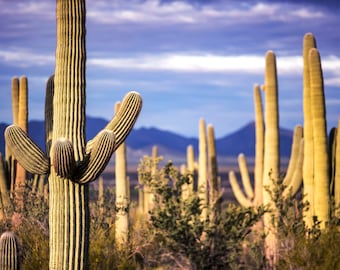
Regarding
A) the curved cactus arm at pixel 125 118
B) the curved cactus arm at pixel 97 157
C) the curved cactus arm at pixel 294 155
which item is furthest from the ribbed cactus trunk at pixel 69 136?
the curved cactus arm at pixel 294 155

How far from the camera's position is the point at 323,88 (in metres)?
17.5

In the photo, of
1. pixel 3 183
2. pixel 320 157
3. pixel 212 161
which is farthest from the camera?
pixel 212 161

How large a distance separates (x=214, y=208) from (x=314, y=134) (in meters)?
3.55

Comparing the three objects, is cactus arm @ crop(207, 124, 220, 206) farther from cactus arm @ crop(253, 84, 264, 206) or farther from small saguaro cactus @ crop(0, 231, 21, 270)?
small saguaro cactus @ crop(0, 231, 21, 270)

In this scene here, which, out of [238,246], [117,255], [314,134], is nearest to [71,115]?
[117,255]

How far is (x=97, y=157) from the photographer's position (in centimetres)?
1011

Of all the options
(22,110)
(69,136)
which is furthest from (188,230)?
→ (69,136)

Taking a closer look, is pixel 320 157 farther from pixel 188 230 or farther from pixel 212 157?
pixel 212 157

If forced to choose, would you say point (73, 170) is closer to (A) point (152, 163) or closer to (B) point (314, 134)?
(B) point (314, 134)

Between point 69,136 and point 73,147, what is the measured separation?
0.55 feet

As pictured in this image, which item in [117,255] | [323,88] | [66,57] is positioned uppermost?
[323,88]

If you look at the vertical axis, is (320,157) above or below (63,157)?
above

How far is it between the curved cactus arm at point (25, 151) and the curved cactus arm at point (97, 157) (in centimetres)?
45

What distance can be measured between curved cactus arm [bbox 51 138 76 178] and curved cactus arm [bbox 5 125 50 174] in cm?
27
